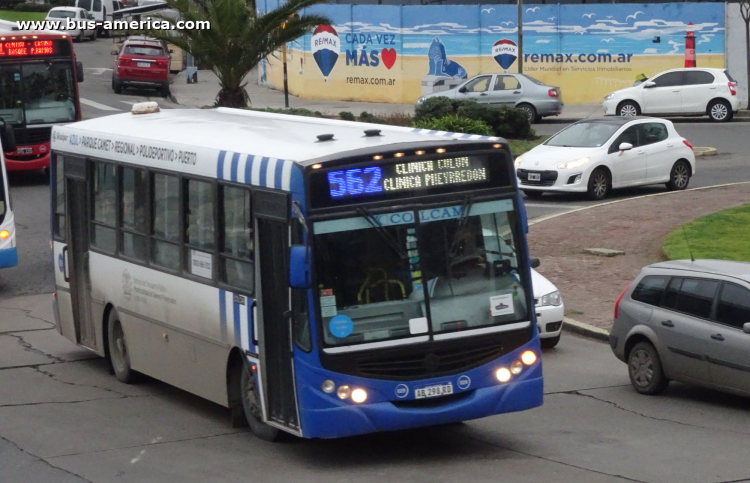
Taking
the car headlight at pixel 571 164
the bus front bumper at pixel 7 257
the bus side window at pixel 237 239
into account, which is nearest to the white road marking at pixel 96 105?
the car headlight at pixel 571 164

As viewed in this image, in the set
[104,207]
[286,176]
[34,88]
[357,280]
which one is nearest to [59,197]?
[104,207]

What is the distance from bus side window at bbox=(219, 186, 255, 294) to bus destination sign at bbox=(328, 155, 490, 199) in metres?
1.04

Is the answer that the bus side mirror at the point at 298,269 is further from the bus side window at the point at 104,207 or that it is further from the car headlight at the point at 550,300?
the car headlight at the point at 550,300

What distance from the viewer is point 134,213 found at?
37.7 ft

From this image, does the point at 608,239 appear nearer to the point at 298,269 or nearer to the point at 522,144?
the point at 522,144

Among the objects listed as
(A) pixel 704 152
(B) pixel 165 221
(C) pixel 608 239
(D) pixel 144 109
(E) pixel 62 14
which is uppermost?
(E) pixel 62 14

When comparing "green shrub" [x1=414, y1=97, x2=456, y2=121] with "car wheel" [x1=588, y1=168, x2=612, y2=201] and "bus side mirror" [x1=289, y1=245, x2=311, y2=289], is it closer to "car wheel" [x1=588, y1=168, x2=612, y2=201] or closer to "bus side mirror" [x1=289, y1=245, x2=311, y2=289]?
"car wheel" [x1=588, y1=168, x2=612, y2=201]

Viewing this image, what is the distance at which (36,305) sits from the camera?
1711 centimetres

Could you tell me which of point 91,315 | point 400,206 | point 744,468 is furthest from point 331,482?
point 91,315

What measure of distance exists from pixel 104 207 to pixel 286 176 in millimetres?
4126

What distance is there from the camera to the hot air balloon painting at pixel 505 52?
41188 millimetres

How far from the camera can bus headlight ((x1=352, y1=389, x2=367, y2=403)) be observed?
8.60 meters

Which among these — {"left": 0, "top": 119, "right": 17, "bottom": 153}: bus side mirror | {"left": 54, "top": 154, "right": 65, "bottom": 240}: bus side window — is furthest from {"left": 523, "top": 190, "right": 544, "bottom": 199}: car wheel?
{"left": 54, "top": 154, "right": 65, "bottom": 240}: bus side window

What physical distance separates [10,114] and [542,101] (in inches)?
665
